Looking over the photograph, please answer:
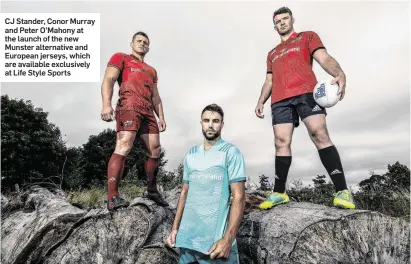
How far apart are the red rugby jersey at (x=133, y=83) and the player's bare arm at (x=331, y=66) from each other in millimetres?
A: 2225

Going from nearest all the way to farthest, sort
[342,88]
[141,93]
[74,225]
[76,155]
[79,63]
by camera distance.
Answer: [342,88] < [74,225] < [141,93] < [79,63] < [76,155]

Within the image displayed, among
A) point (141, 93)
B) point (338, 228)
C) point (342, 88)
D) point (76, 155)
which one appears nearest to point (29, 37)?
point (141, 93)

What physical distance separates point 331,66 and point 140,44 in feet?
8.52

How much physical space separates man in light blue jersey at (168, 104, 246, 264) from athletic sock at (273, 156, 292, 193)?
5.08 feet

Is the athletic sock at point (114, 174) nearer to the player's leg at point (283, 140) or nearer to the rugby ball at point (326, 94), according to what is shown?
the player's leg at point (283, 140)

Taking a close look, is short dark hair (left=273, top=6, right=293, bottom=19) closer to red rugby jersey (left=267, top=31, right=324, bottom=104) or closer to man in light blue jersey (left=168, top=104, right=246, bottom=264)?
red rugby jersey (left=267, top=31, right=324, bottom=104)

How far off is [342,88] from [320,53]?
2.07ft

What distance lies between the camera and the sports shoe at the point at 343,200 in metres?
3.73

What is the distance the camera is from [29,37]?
5.77 metres

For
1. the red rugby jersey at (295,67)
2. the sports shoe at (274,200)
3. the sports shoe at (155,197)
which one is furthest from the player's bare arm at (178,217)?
the red rugby jersey at (295,67)

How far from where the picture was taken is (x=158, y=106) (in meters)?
5.46

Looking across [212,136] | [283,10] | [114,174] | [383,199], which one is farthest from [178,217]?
[383,199]

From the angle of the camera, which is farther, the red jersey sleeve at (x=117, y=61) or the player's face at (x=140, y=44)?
the player's face at (x=140, y=44)

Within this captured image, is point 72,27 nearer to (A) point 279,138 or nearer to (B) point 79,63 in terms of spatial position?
(B) point 79,63
